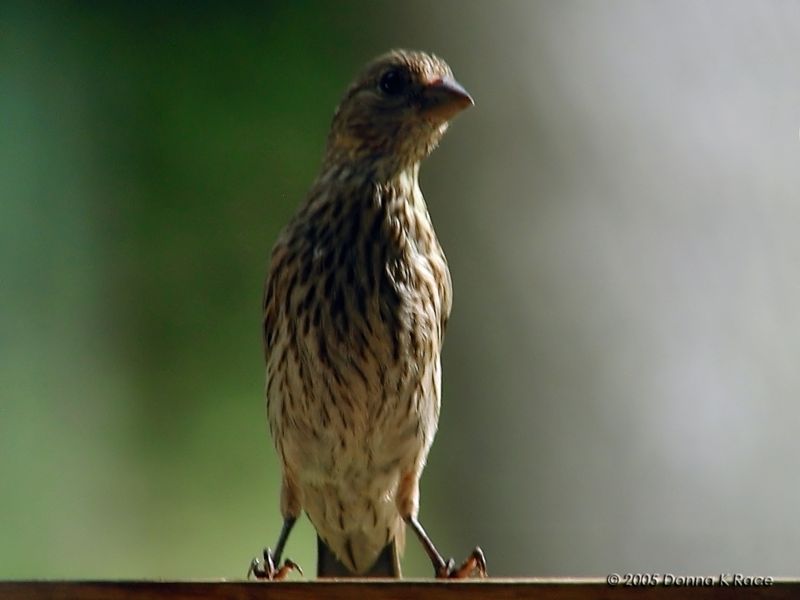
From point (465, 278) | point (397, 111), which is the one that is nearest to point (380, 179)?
point (397, 111)

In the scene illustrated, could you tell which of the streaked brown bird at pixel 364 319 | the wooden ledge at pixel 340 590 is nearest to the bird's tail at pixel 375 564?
the streaked brown bird at pixel 364 319

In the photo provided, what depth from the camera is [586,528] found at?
5.27 m

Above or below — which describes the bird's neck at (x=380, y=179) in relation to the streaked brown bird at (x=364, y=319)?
above

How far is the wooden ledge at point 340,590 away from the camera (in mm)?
1937

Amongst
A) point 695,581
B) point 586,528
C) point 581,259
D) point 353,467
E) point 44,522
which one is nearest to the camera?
point 695,581

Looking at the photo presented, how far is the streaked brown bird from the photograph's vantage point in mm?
2957

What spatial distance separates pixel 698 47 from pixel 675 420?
149 cm

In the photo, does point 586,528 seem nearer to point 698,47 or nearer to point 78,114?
point 698,47

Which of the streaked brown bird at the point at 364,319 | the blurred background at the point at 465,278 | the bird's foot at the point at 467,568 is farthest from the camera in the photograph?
the blurred background at the point at 465,278

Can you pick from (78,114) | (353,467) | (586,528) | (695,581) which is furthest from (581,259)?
(695,581)

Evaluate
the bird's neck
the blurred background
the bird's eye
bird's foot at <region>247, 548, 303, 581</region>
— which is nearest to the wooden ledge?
bird's foot at <region>247, 548, 303, 581</region>

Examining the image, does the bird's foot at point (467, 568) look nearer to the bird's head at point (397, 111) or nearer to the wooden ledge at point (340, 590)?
the wooden ledge at point (340, 590)

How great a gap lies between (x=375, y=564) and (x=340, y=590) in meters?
1.39

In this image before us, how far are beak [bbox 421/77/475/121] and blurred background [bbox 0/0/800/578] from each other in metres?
1.63
